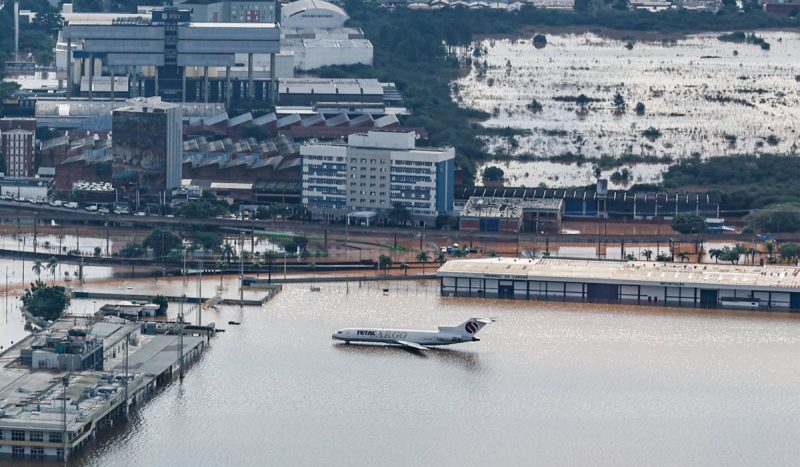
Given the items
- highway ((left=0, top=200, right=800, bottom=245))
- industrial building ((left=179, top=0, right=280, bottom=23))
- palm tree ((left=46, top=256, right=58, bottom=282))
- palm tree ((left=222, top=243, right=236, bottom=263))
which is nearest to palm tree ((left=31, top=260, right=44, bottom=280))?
palm tree ((left=46, top=256, right=58, bottom=282))

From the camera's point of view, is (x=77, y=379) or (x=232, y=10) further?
(x=232, y=10)

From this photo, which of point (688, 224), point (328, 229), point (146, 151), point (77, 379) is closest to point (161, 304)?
point (77, 379)

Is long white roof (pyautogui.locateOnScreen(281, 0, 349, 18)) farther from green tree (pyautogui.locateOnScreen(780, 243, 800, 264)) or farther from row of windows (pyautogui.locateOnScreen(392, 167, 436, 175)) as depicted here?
green tree (pyautogui.locateOnScreen(780, 243, 800, 264))

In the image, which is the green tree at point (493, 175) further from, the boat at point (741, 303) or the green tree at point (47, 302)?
the green tree at point (47, 302)

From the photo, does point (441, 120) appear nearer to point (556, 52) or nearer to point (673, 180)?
point (673, 180)

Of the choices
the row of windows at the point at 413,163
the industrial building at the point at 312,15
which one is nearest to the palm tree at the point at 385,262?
the row of windows at the point at 413,163

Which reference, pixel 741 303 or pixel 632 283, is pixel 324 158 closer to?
pixel 632 283
